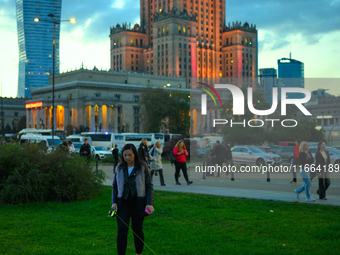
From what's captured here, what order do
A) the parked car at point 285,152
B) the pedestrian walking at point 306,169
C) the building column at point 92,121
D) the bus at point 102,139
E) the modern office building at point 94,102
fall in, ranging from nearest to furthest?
the pedestrian walking at point 306,169 → the parked car at point 285,152 → the bus at point 102,139 → the building column at point 92,121 → the modern office building at point 94,102

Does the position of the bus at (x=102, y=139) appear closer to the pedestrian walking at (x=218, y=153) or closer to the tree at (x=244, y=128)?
the tree at (x=244, y=128)

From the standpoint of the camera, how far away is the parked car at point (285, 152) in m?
26.9

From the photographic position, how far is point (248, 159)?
87.5 feet

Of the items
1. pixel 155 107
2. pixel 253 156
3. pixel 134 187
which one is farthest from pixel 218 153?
pixel 155 107

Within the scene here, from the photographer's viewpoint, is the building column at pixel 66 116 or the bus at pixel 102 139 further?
the building column at pixel 66 116

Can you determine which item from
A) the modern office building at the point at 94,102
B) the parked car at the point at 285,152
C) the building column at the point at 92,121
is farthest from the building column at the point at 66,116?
the parked car at the point at 285,152

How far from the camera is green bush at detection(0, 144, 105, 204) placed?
1300 cm

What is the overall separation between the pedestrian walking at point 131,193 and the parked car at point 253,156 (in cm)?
1904

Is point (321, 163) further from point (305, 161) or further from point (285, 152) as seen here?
point (285, 152)

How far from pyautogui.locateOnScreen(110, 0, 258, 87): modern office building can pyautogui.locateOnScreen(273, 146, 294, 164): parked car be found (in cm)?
11519

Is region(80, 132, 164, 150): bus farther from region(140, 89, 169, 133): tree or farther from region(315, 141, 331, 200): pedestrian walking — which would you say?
region(315, 141, 331, 200): pedestrian walking

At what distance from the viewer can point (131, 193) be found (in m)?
6.77

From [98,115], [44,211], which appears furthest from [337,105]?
[98,115]

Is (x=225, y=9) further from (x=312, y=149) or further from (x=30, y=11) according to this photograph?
(x=312, y=149)
